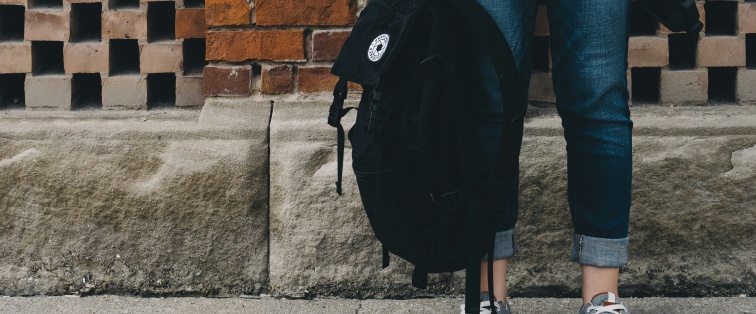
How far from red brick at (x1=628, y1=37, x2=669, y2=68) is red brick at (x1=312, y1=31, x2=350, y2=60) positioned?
0.80 m

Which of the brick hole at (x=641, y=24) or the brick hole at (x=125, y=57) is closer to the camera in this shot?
the brick hole at (x=641, y=24)

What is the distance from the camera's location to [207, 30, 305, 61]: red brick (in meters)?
2.50

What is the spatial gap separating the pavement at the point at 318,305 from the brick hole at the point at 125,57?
0.66 meters

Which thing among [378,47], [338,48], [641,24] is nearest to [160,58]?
[338,48]

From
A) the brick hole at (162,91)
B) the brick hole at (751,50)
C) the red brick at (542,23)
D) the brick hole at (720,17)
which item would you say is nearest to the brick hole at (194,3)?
the brick hole at (162,91)

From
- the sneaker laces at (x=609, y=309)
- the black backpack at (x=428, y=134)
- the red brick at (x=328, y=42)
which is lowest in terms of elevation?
the sneaker laces at (x=609, y=309)

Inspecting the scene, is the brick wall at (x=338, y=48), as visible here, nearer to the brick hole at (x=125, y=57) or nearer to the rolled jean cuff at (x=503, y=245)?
the brick hole at (x=125, y=57)

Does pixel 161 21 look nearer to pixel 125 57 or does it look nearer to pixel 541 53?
pixel 125 57

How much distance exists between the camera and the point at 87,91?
8.96ft

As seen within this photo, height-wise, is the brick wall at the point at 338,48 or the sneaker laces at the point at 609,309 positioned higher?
the brick wall at the point at 338,48

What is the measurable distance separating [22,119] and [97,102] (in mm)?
221

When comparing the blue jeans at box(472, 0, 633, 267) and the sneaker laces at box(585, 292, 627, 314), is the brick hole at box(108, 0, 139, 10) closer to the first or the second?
the blue jeans at box(472, 0, 633, 267)

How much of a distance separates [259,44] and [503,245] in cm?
87

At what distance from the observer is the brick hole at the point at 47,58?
2670 millimetres
